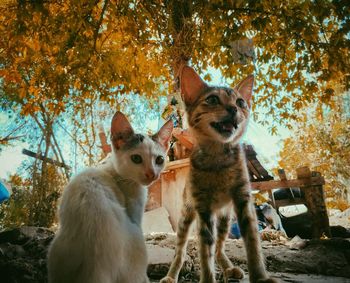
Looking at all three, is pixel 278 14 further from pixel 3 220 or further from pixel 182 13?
pixel 3 220

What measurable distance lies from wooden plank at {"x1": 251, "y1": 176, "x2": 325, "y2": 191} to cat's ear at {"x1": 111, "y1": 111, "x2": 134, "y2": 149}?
4749 mm

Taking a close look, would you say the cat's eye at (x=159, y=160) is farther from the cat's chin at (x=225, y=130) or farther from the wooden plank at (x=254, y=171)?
the wooden plank at (x=254, y=171)

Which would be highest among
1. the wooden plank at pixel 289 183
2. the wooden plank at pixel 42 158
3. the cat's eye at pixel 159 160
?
the wooden plank at pixel 42 158

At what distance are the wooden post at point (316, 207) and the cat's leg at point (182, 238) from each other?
397 centimetres

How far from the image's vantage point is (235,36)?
293 cm

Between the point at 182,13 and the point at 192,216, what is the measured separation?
2.56 metres

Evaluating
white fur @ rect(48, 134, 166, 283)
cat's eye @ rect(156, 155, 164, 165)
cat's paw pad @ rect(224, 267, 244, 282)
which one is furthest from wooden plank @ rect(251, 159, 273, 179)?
white fur @ rect(48, 134, 166, 283)

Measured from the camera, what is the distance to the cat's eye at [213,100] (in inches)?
97.5

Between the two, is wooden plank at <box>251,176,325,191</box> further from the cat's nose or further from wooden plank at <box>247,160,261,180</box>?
the cat's nose

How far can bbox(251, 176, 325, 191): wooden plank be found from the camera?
6.10 m

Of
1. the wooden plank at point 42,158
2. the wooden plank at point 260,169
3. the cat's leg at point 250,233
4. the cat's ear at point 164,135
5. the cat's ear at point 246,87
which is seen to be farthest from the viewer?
the wooden plank at point 42,158

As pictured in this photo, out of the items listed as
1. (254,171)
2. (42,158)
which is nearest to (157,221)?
(254,171)

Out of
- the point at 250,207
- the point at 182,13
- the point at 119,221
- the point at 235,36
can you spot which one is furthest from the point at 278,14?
the point at 119,221

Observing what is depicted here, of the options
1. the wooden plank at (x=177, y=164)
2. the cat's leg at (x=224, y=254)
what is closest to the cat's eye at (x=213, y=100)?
the cat's leg at (x=224, y=254)
